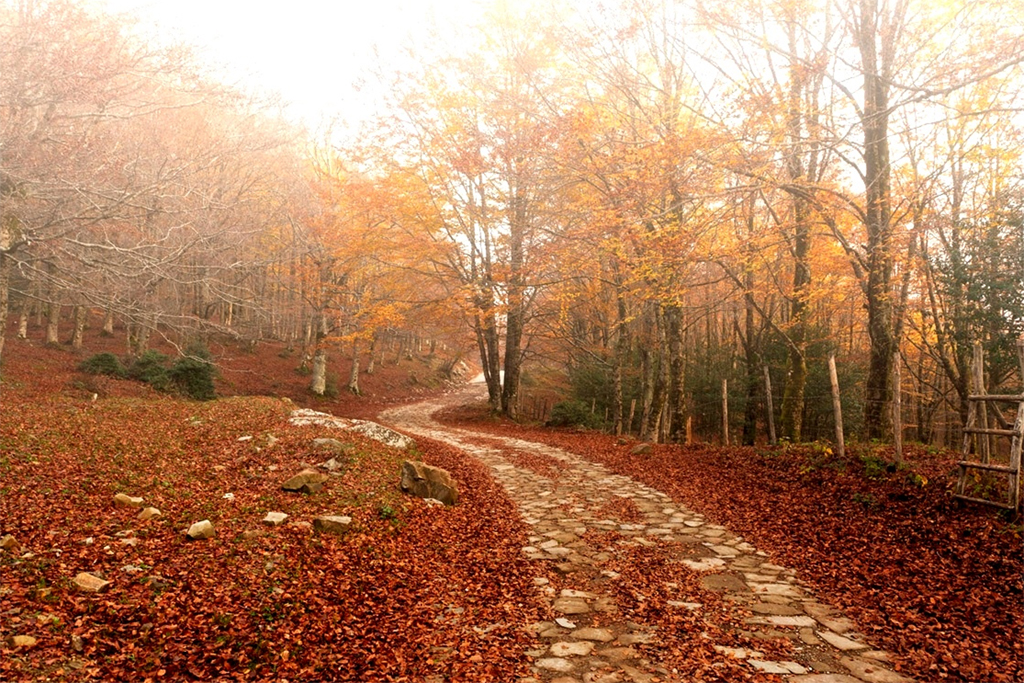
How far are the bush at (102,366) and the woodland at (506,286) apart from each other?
26.4 inches

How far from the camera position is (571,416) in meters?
18.6

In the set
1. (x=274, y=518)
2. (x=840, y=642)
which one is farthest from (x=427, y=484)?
(x=840, y=642)

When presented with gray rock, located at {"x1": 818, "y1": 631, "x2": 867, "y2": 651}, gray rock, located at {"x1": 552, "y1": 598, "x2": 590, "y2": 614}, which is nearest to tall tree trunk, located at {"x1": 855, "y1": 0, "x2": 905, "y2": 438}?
gray rock, located at {"x1": 818, "y1": 631, "x2": 867, "y2": 651}

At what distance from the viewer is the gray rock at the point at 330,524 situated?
6.01 m

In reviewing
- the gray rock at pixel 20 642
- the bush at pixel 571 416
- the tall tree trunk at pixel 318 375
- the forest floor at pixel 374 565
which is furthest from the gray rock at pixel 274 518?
the tall tree trunk at pixel 318 375

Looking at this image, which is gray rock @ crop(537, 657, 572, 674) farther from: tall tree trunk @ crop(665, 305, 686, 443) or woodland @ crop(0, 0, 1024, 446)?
tall tree trunk @ crop(665, 305, 686, 443)

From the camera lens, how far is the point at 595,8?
11008mm

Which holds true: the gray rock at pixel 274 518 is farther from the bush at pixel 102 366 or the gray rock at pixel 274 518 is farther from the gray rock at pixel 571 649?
the bush at pixel 102 366

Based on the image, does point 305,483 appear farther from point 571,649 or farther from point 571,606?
point 571,649

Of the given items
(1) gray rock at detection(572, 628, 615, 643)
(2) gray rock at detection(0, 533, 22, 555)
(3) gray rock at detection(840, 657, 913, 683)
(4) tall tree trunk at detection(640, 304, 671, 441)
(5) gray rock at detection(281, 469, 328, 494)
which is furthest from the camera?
(4) tall tree trunk at detection(640, 304, 671, 441)

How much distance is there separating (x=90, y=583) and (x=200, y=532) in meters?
1.21

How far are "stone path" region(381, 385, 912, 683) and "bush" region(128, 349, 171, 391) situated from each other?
13.2m

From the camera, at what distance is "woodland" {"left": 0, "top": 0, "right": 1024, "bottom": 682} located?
4.40 meters

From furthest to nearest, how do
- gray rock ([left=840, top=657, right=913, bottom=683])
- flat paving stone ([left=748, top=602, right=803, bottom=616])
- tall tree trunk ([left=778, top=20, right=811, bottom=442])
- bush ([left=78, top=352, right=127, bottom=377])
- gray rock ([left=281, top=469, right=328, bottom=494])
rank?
1. bush ([left=78, top=352, right=127, bottom=377])
2. tall tree trunk ([left=778, top=20, right=811, bottom=442])
3. gray rock ([left=281, top=469, right=328, bottom=494])
4. flat paving stone ([left=748, top=602, right=803, bottom=616])
5. gray rock ([left=840, top=657, right=913, bottom=683])
